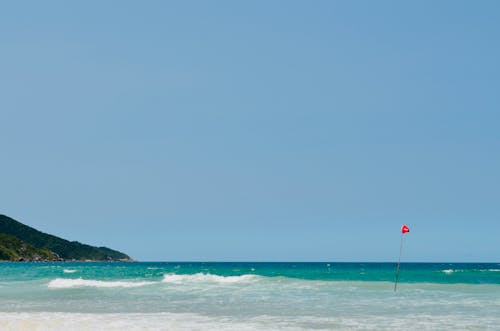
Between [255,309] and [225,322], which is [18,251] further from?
[225,322]

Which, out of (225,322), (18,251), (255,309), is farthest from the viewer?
(18,251)

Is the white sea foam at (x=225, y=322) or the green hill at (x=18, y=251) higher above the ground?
the white sea foam at (x=225, y=322)

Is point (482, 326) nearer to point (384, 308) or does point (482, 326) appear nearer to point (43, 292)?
point (384, 308)

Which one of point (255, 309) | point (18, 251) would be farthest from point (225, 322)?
point (18, 251)

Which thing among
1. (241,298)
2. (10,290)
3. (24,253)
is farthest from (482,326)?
(24,253)

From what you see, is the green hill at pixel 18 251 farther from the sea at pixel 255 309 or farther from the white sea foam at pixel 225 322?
the white sea foam at pixel 225 322

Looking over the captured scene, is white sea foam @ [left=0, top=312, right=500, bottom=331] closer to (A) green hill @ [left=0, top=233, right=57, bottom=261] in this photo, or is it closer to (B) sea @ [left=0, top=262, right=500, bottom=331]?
(B) sea @ [left=0, top=262, right=500, bottom=331]

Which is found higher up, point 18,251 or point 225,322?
point 225,322

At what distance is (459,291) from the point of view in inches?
1332

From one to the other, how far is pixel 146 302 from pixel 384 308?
10.1 m

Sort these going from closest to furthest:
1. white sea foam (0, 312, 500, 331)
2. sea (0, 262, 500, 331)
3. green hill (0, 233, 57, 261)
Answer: white sea foam (0, 312, 500, 331)
sea (0, 262, 500, 331)
green hill (0, 233, 57, 261)

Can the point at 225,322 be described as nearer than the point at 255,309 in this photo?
Yes

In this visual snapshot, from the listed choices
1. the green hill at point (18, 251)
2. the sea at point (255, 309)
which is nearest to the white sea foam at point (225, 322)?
the sea at point (255, 309)

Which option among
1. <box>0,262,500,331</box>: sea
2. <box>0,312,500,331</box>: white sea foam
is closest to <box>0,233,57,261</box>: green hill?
<box>0,262,500,331</box>: sea
